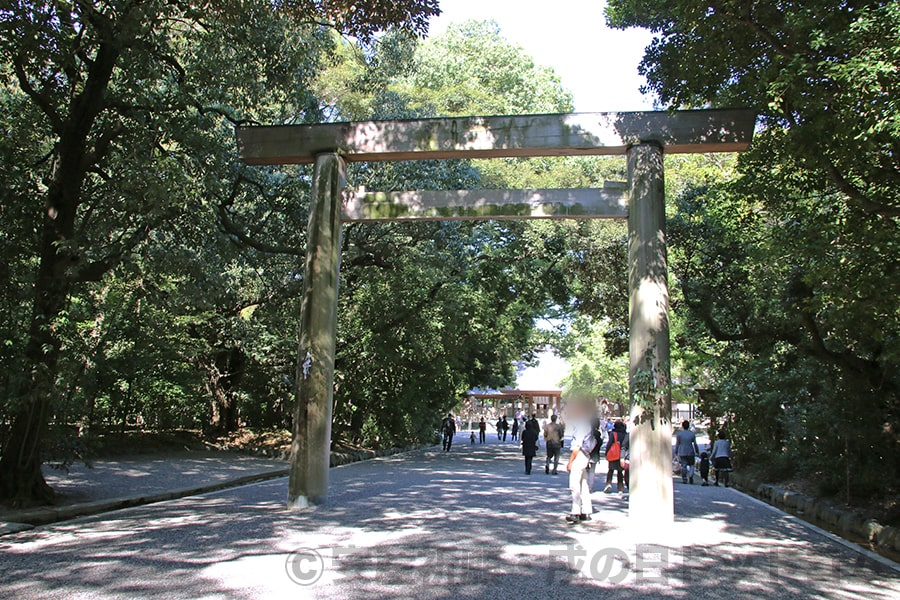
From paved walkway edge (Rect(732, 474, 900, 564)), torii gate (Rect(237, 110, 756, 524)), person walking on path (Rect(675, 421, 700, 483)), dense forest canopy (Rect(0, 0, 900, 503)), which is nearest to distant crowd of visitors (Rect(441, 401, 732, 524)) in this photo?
person walking on path (Rect(675, 421, 700, 483))

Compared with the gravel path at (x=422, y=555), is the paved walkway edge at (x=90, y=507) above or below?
below

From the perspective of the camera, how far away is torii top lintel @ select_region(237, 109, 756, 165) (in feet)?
30.9

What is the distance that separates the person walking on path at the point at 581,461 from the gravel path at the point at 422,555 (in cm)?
26

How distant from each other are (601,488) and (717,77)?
8.72m

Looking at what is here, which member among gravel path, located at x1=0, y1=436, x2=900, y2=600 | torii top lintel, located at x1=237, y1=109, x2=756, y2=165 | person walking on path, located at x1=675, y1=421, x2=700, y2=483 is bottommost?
gravel path, located at x1=0, y1=436, x2=900, y2=600

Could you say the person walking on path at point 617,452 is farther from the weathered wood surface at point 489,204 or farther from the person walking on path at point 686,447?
the weathered wood surface at point 489,204

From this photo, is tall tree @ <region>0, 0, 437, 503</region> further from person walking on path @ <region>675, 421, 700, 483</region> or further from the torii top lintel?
person walking on path @ <region>675, 421, 700, 483</region>

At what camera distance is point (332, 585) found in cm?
527

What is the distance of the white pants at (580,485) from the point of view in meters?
8.56

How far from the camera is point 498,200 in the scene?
10055 millimetres

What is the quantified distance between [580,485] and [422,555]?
299 cm

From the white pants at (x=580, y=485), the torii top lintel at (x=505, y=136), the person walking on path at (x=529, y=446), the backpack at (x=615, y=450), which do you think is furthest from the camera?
the person walking on path at (x=529, y=446)

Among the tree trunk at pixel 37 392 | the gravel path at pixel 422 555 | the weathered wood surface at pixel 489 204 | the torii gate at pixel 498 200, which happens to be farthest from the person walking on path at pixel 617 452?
the tree trunk at pixel 37 392

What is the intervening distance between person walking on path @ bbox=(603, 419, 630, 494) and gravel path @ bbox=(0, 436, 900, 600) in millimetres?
2735
